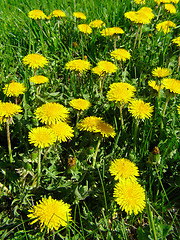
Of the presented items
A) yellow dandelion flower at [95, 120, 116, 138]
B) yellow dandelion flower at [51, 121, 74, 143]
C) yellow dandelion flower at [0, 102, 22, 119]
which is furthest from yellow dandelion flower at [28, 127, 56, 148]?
yellow dandelion flower at [95, 120, 116, 138]

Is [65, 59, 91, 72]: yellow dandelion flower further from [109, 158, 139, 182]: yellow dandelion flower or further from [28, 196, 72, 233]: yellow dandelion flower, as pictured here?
[28, 196, 72, 233]: yellow dandelion flower

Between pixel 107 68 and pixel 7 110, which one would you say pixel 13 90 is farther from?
pixel 107 68

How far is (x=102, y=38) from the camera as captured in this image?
312cm

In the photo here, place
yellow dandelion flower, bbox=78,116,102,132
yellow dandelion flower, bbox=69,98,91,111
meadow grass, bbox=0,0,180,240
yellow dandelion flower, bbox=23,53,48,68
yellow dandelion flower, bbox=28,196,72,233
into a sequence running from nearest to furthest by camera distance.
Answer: yellow dandelion flower, bbox=28,196,72,233 → meadow grass, bbox=0,0,180,240 → yellow dandelion flower, bbox=78,116,102,132 → yellow dandelion flower, bbox=69,98,91,111 → yellow dandelion flower, bbox=23,53,48,68

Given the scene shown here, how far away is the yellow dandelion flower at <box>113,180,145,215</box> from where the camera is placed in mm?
1460

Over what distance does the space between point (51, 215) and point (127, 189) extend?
0.46m

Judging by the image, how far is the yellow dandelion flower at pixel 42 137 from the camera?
62.5 inches

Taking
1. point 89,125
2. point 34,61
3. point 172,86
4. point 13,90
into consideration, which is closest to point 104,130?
point 89,125

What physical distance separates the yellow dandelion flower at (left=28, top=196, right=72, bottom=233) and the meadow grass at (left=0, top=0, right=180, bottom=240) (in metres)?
0.05

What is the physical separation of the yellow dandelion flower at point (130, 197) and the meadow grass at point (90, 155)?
0.23 ft

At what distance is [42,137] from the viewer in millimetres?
1611

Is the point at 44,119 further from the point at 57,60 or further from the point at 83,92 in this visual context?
the point at 57,60

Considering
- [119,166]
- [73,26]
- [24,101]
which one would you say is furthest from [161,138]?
[73,26]

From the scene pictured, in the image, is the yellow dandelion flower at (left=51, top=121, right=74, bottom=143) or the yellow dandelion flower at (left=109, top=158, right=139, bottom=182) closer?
the yellow dandelion flower at (left=109, top=158, right=139, bottom=182)
